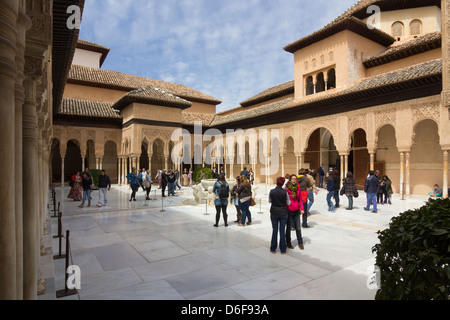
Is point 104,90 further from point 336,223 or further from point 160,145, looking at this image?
point 336,223

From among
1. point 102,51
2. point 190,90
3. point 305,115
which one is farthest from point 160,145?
point 305,115

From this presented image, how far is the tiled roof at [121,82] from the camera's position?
24359 mm

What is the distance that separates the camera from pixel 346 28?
53.3 feet

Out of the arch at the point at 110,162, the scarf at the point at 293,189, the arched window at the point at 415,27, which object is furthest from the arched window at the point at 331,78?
the arch at the point at 110,162

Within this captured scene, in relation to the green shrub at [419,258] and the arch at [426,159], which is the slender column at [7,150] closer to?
the green shrub at [419,258]

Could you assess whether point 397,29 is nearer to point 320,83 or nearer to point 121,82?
point 320,83

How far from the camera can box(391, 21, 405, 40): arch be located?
1839 cm

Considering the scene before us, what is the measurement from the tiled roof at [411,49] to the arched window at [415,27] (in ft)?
8.94

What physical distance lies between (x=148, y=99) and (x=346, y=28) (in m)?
14.5

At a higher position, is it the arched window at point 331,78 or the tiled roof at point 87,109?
the arched window at point 331,78

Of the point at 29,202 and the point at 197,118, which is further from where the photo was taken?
the point at 197,118

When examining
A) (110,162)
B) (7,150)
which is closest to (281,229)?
(7,150)

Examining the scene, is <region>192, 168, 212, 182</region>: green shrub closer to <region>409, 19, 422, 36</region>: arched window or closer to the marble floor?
the marble floor

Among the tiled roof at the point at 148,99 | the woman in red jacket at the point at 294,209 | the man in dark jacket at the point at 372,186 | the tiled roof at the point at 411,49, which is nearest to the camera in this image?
the woman in red jacket at the point at 294,209
